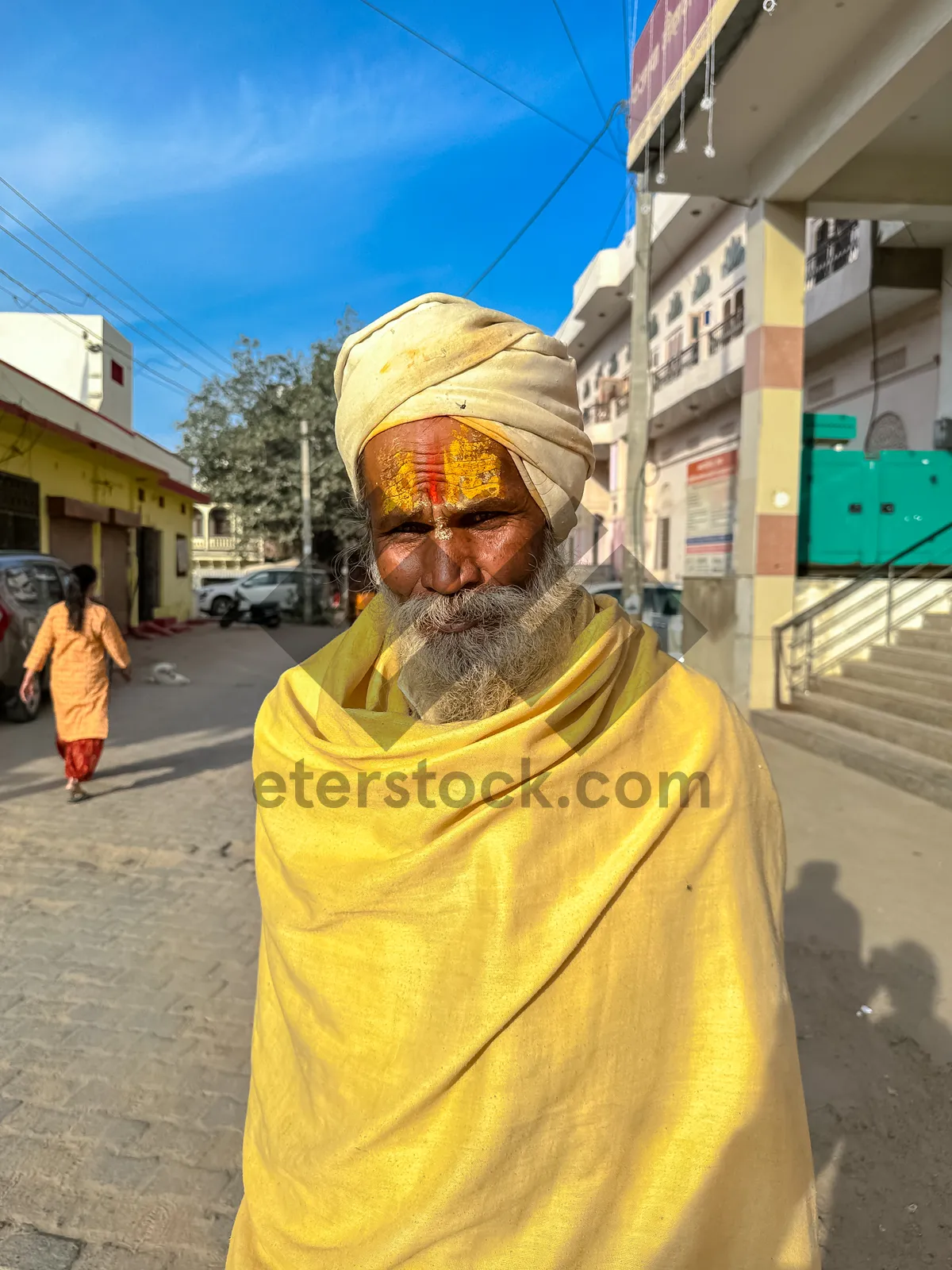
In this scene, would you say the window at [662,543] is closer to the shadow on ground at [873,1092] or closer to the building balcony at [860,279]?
the building balcony at [860,279]

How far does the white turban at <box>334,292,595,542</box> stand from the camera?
1.32m

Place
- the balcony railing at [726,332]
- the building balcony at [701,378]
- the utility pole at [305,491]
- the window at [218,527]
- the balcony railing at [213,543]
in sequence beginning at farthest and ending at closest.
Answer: the window at [218,527] < the balcony railing at [213,543] < the utility pole at [305,491] < the balcony railing at [726,332] < the building balcony at [701,378]

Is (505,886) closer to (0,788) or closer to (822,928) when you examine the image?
(822,928)

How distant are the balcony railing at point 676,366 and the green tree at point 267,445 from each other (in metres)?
10.9

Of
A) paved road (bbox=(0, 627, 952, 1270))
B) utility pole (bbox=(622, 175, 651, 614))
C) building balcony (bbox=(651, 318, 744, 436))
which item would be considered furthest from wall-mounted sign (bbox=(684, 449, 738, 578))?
building balcony (bbox=(651, 318, 744, 436))

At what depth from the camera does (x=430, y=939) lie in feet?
3.52

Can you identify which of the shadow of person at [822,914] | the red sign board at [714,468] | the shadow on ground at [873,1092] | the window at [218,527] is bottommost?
the shadow on ground at [873,1092]

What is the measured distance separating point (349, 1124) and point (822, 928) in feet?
10.9

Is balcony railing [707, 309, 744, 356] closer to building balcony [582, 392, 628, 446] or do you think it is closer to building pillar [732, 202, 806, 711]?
building balcony [582, 392, 628, 446]

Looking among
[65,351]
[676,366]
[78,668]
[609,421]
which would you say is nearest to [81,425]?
[65,351]

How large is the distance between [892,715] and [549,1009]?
7.05 m

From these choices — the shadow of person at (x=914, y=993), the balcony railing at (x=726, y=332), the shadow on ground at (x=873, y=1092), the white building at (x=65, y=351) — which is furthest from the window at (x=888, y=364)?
the white building at (x=65, y=351)

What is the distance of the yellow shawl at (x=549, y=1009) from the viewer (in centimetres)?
103

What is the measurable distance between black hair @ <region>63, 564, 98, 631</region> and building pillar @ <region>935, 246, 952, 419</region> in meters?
10.3
